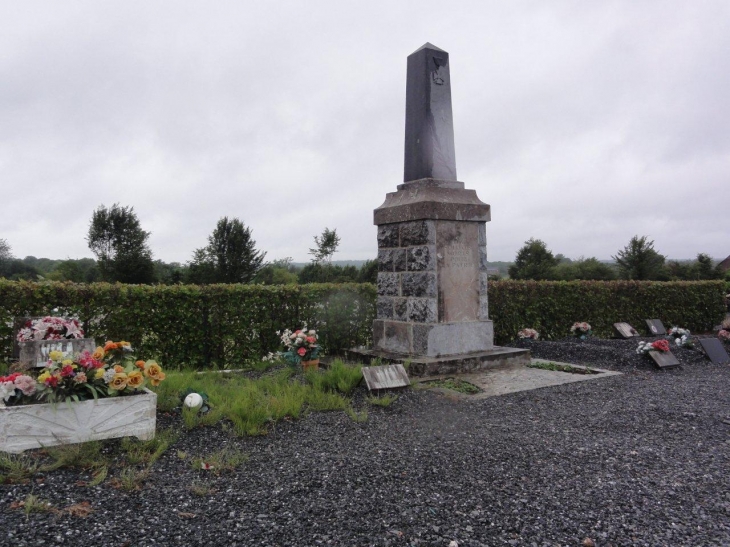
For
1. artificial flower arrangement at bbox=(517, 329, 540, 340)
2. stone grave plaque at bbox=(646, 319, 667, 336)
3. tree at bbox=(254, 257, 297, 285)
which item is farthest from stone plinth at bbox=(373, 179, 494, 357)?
tree at bbox=(254, 257, 297, 285)

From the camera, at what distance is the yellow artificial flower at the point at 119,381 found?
12.0ft

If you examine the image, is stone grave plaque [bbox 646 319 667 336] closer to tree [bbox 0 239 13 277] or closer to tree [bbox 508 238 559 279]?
tree [bbox 508 238 559 279]

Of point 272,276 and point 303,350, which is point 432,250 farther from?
point 272,276

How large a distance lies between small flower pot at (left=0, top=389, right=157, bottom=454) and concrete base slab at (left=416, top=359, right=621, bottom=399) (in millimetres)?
3025

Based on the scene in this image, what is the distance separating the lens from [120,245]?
4688 cm

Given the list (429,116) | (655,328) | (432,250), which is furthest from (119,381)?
(655,328)

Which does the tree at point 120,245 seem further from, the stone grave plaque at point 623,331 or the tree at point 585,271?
the stone grave plaque at point 623,331

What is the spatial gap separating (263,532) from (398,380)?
2.95 m

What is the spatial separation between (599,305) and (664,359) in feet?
13.2

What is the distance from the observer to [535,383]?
6.07 meters

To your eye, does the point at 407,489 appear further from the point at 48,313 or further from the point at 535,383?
the point at 48,313

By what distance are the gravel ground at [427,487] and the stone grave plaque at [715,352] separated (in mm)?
4168

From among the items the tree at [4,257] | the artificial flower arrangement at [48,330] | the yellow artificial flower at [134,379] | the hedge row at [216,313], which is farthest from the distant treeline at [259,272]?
the yellow artificial flower at [134,379]

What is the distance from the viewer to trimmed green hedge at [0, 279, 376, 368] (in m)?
6.79
